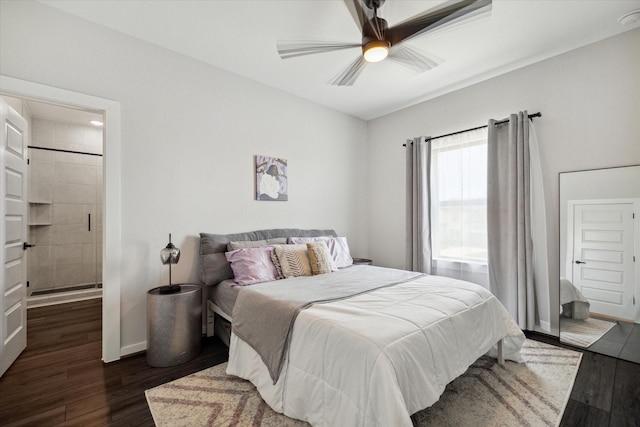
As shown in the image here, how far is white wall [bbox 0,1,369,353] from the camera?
226 centimetres

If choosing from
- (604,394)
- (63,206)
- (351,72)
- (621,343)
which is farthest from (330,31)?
(63,206)

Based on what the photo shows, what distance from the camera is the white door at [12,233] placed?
2199 millimetres

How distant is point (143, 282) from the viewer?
2.64m

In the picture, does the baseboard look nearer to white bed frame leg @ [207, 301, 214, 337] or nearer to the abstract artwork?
white bed frame leg @ [207, 301, 214, 337]

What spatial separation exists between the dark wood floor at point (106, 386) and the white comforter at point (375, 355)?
571mm

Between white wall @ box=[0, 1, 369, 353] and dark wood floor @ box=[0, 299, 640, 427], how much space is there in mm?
399

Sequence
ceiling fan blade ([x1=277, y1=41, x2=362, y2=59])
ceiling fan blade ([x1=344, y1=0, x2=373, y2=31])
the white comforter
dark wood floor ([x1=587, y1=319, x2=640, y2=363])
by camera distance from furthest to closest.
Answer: dark wood floor ([x1=587, y1=319, x2=640, y2=363]), ceiling fan blade ([x1=277, y1=41, x2=362, y2=59]), ceiling fan blade ([x1=344, y1=0, x2=373, y2=31]), the white comforter

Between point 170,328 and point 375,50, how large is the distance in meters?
2.64

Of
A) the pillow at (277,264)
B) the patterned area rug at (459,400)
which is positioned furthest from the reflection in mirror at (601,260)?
the pillow at (277,264)

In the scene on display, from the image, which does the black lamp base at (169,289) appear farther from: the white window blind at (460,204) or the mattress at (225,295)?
the white window blind at (460,204)

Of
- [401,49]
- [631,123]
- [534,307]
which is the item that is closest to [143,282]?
[401,49]

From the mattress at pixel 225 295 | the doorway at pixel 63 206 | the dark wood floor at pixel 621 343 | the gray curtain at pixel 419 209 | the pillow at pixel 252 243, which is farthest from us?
the doorway at pixel 63 206

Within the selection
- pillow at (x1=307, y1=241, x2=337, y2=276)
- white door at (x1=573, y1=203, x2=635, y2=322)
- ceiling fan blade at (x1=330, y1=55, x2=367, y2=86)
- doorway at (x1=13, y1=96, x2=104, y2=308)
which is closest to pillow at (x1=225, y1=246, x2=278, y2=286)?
pillow at (x1=307, y1=241, x2=337, y2=276)

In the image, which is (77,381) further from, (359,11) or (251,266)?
(359,11)
